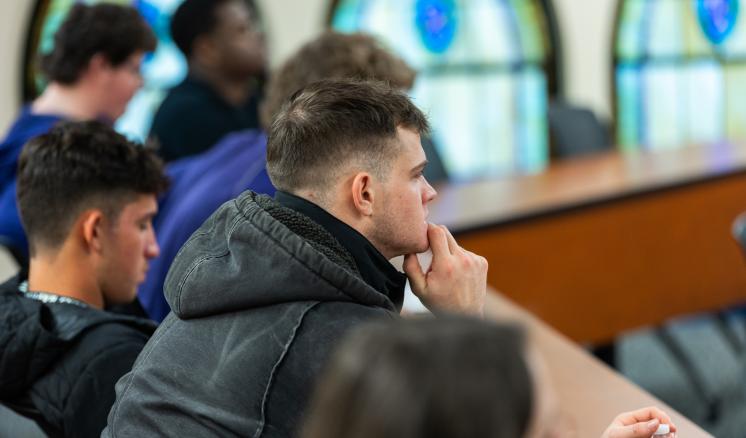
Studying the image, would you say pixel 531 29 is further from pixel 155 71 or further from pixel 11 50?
pixel 11 50

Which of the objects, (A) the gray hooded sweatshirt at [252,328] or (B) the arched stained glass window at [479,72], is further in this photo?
(B) the arched stained glass window at [479,72]

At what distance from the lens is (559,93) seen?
20.8 feet

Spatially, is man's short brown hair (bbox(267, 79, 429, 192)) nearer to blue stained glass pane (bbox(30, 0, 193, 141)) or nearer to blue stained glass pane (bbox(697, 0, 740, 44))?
A: blue stained glass pane (bbox(30, 0, 193, 141))

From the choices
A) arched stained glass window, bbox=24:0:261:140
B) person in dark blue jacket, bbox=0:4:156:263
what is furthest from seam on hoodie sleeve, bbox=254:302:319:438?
arched stained glass window, bbox=24:0:261:140

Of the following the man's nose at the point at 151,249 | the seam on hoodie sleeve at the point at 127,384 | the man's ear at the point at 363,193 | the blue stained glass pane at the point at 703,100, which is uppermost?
the man's ear at the point at 363,193

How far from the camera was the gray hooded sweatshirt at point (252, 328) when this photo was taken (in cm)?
112

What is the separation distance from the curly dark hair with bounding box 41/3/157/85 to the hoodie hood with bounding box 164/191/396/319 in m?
1.70

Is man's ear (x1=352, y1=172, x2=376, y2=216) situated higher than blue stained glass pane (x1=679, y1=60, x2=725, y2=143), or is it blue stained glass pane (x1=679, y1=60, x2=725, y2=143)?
man's ear (x1=352, y1=172, x2=376, y2=216)

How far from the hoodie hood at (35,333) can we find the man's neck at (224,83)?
1.93m

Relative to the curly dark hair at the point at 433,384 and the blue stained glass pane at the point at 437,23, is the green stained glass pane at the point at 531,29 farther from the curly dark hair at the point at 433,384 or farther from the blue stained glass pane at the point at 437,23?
the curly dark hair at the point at 433,384

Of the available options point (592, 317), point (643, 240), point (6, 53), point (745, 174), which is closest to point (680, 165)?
point (745, 174)

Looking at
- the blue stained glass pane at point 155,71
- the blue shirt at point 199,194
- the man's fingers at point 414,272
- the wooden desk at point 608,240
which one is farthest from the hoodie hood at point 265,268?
the blue stained glass pane at point 155,71

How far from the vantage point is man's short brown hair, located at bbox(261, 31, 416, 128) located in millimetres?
2168

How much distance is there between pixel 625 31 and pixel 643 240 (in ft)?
10.6
